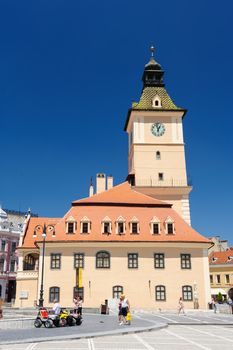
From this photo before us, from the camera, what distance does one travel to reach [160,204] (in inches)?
1784

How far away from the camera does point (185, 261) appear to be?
41.0m

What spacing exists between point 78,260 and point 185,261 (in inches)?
437

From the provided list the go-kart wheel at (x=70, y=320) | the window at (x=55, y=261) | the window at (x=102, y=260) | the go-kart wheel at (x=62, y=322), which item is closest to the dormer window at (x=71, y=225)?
the window at (x=55, y=261)

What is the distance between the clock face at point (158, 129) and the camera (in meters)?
54.7

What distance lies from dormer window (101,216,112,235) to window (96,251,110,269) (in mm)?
2381

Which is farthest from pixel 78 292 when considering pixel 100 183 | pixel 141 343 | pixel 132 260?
pixel 141 343

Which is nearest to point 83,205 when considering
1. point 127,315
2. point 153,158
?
point 153,158

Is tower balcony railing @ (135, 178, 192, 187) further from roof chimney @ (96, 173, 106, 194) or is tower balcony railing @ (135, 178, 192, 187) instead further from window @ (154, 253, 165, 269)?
window @ (154, 253, 165, 269)

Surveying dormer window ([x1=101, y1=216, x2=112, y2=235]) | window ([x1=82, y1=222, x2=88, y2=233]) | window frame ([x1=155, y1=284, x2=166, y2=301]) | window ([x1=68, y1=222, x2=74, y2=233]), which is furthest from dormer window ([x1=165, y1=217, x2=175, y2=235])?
window ([x1=68, y1=222, x2=74, y2=233])

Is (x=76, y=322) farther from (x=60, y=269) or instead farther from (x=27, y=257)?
(x=27, y=257)

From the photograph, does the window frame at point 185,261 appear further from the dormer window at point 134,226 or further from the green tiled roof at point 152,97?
the green tiled roof at point 152,97

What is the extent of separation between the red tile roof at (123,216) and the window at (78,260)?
5.00ft

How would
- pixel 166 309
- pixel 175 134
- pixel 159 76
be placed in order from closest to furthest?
pixel 166 309
pixel 175 134
pixel 159 76

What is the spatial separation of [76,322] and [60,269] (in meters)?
19.6
